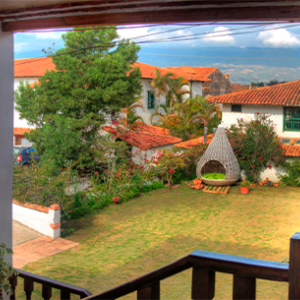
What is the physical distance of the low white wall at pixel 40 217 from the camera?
192 inches

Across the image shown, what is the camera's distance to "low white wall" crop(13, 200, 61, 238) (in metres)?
4.87

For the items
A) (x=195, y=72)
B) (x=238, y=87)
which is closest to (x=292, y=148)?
(x=238, y=87)

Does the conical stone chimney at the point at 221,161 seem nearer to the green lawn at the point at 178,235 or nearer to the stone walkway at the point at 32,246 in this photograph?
the green lawn at the point at 178,235

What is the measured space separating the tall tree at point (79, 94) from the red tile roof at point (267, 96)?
1286 mm

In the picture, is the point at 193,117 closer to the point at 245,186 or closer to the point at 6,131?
the point at 245,186

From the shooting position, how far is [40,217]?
4.92 m

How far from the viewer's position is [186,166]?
4.57 m

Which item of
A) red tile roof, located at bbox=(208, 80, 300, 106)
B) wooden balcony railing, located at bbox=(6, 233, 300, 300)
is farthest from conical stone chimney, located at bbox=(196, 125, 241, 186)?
wooden balcony railing, located at bbox=(6, 233, 300, 300)

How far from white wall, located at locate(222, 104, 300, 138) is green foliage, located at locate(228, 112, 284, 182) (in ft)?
0.15

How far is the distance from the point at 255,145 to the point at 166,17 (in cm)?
250

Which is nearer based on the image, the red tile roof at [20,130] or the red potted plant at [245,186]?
the red potted plant at [245,186]

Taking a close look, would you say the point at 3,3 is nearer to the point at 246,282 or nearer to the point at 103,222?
the point at 246,282

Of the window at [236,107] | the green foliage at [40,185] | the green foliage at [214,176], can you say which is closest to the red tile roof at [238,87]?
the window at [236,107]

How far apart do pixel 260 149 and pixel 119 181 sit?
73.6 inches
